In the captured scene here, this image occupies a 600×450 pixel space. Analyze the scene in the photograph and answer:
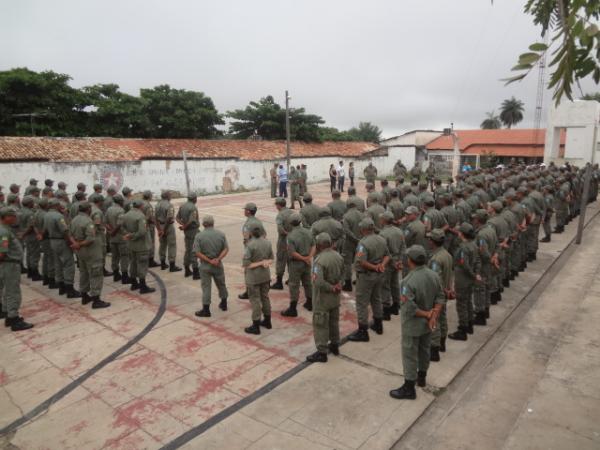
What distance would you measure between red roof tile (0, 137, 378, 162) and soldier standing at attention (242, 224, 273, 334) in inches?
633

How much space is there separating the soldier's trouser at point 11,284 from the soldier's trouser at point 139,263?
199cm

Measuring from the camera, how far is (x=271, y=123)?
34.7 metres

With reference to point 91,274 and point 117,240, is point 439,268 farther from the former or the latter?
point 117,240

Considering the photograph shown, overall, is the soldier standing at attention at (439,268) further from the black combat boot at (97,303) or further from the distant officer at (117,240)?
the distant officer at (117,240)

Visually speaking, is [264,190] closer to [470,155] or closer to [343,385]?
[470,155]

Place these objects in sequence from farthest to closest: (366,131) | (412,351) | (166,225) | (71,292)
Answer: (366,131)
(166,225)
(71,292)
(412,351)

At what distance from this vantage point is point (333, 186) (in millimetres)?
23047

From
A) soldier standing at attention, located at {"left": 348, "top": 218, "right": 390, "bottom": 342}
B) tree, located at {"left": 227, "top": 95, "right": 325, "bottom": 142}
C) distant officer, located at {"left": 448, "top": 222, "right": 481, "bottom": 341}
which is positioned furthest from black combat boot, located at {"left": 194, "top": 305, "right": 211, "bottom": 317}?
tree, located at {"left": 227, "top": 95, "right": 325, "bottom": 142}

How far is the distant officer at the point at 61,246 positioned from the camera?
782cm

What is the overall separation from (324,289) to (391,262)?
5.84 feet

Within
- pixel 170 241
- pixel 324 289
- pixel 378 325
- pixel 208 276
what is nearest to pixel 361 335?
pixel 378 325

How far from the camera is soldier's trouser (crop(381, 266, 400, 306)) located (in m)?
6.97

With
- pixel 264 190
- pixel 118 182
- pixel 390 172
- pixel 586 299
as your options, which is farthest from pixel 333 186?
pixel 586 299

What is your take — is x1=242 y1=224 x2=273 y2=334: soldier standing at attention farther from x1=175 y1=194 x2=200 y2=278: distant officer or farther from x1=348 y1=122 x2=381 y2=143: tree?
x1=348 y1=122 x2=381 y2=143: tree
